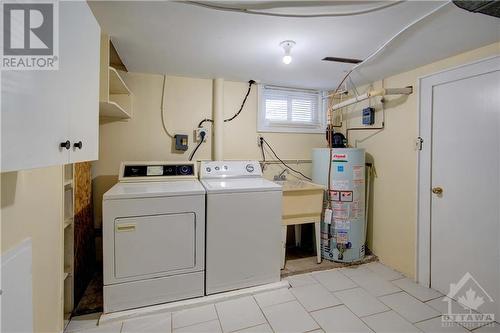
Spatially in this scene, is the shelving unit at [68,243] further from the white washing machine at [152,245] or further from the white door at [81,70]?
the white door at [81,70]

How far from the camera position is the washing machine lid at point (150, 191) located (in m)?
1.77

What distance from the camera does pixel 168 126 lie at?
2.72 metres

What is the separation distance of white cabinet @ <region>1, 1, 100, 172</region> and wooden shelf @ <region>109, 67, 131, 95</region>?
77 cm

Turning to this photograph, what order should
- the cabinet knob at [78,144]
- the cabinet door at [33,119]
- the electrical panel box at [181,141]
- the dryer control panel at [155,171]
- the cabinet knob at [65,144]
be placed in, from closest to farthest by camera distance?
the cabinet door at [33,119]
the cabinet knob at [65,144]
the cabinet knob at [78,144]
the dryer control panel at [155,171]
the electrical panel box at [181,141]

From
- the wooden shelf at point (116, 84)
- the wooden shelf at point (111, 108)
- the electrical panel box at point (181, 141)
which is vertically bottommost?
the electrical panel box at point (181, 141)

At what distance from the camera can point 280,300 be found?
202 cm

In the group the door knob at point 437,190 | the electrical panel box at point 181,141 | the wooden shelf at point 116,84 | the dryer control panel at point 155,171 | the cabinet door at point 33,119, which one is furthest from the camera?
the electrical panel box at point 181,141

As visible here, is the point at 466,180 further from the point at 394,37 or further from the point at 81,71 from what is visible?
the point at 81,71

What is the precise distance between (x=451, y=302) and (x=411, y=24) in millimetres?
2204

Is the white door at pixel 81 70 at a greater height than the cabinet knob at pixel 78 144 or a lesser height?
greater

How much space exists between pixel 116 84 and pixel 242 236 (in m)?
1.80

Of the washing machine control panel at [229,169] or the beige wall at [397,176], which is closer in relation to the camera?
the beige wall at [397,176]

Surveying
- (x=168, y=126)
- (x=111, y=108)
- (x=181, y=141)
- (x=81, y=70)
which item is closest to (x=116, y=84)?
(x=111, y=108)

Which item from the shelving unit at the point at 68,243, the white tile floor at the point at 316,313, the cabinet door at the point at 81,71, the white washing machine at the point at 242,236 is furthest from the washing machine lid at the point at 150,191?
the white tile floor at the point at 316,313
